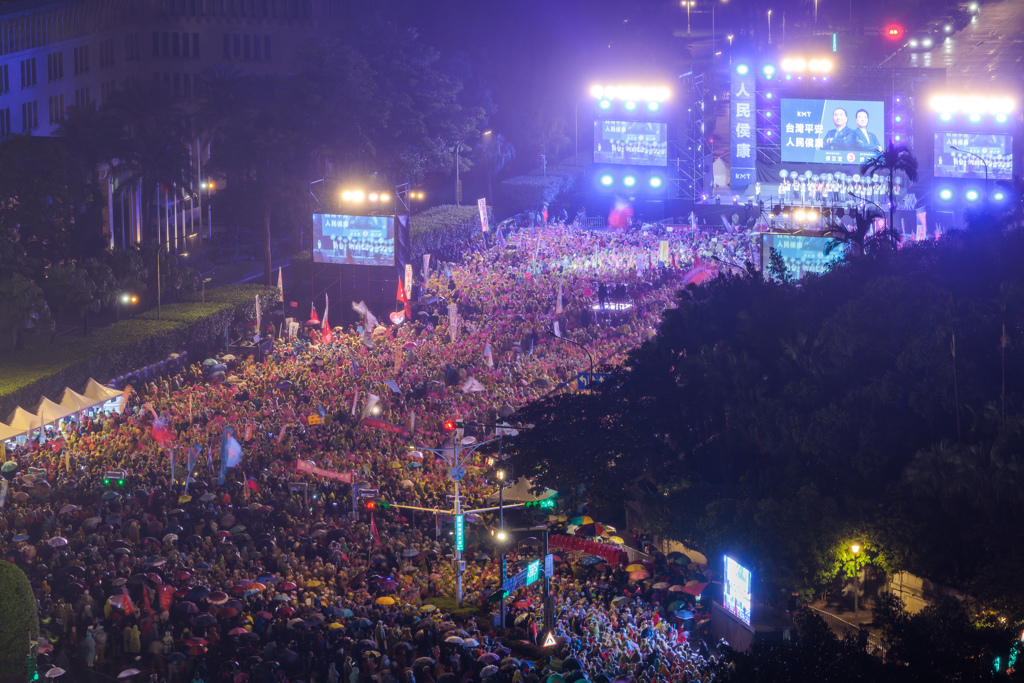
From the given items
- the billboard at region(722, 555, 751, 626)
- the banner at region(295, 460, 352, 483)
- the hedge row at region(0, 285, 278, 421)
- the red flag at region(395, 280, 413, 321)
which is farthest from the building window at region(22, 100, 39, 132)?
the billboard at region(722, 555, 751, 626)

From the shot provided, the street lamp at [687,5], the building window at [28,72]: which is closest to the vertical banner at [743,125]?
the street lamp at [687,5]

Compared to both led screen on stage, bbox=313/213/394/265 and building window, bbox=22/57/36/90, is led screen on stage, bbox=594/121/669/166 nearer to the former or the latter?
led screen on stage, bbox=313/213/394/265

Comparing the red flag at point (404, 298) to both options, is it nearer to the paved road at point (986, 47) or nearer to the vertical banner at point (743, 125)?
the vertical banner at point (743, 125)

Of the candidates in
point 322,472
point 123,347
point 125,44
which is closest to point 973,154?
point 123,347

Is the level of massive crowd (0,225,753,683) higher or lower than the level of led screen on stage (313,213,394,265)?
lower

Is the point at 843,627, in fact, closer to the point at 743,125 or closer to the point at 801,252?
the point at 801,252

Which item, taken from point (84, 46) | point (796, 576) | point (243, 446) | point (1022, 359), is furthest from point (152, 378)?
point (84, 46)
